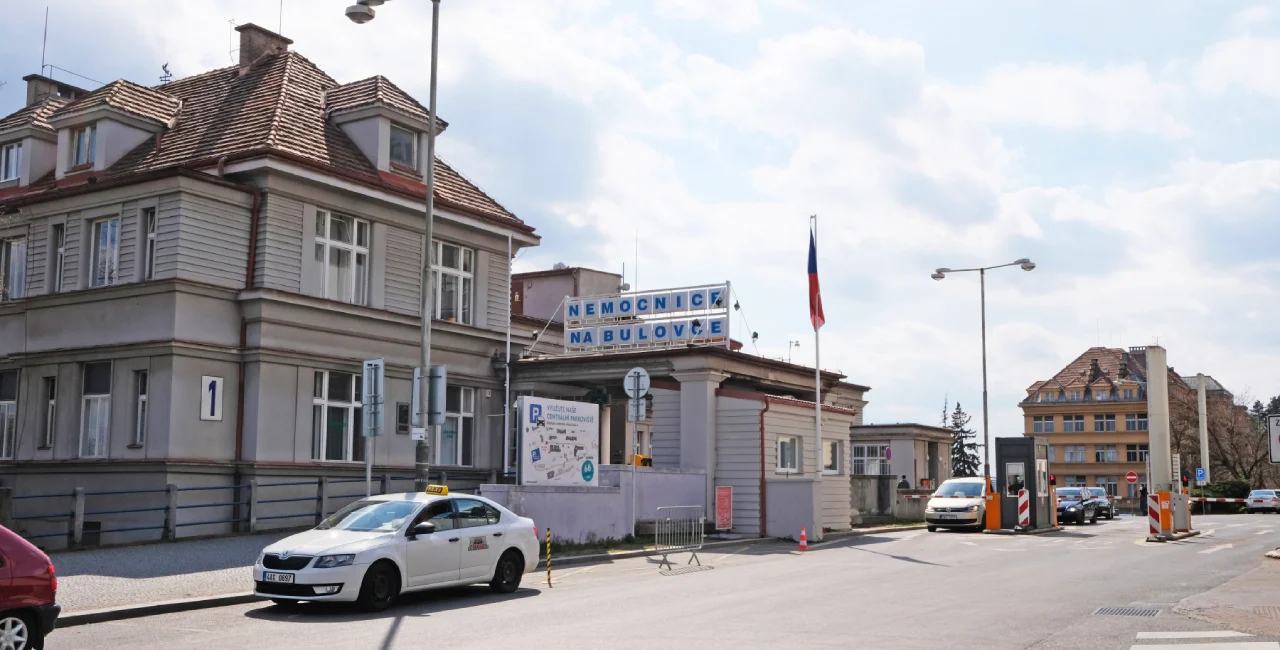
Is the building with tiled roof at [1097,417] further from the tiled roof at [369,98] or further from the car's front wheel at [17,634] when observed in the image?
the car's front wheel at [17,634]

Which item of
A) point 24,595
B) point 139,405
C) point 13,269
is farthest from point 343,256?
point 24,595

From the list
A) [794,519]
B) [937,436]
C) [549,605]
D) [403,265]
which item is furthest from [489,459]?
[937,436]

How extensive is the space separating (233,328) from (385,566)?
1233cm

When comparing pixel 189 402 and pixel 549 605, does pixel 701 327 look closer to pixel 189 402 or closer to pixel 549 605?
pixel 189 402

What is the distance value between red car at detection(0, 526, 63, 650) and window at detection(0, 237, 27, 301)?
19.8 metres

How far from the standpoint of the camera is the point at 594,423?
24844 mm

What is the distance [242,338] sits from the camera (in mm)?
25422

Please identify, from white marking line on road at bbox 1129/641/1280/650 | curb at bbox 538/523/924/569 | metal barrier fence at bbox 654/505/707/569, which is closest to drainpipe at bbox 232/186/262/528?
curb at bbox 538/523/924/569

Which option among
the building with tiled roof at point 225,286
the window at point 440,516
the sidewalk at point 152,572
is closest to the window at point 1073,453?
the building with tiled roof at point 225,286

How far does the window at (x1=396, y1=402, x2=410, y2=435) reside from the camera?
2869 cm

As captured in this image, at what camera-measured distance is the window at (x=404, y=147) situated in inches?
1176

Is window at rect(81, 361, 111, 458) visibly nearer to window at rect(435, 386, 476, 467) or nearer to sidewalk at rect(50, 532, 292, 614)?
sidewalk at rect(50, 532, 292, 614)

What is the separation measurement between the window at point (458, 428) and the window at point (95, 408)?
800 centimetres

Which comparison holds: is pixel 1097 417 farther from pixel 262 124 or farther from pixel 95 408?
pixel 95 408
